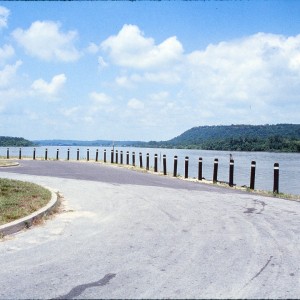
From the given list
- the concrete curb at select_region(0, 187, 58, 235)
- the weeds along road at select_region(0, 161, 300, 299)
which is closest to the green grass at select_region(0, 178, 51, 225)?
the concrete curb at select_region(0, 187, 58, 235)

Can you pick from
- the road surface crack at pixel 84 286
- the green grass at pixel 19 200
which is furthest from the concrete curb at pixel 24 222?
the road surface crack at pixel 84 286

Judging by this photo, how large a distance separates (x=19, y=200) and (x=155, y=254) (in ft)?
18.3

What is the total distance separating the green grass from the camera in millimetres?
8503

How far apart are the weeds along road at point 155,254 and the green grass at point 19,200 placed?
0.64 meters

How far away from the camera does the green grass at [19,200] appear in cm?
850

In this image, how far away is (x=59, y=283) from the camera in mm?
4707

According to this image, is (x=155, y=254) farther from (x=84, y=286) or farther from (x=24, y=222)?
(x=24, y=222)

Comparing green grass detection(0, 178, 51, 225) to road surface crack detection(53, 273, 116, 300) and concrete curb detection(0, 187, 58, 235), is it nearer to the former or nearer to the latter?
concrete curb detection(0, 187, 58, 235)

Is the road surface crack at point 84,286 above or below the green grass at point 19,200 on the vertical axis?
below

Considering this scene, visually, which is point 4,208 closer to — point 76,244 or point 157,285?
point 76,244

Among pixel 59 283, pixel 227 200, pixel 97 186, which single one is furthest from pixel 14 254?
pixel 97 186

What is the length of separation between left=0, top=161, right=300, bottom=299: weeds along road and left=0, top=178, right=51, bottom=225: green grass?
25.1 inches

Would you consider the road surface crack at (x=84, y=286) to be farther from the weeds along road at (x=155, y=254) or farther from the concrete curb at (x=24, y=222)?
the concrete curb at (x=24, y=222)

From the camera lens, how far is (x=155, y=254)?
5.95 metres
